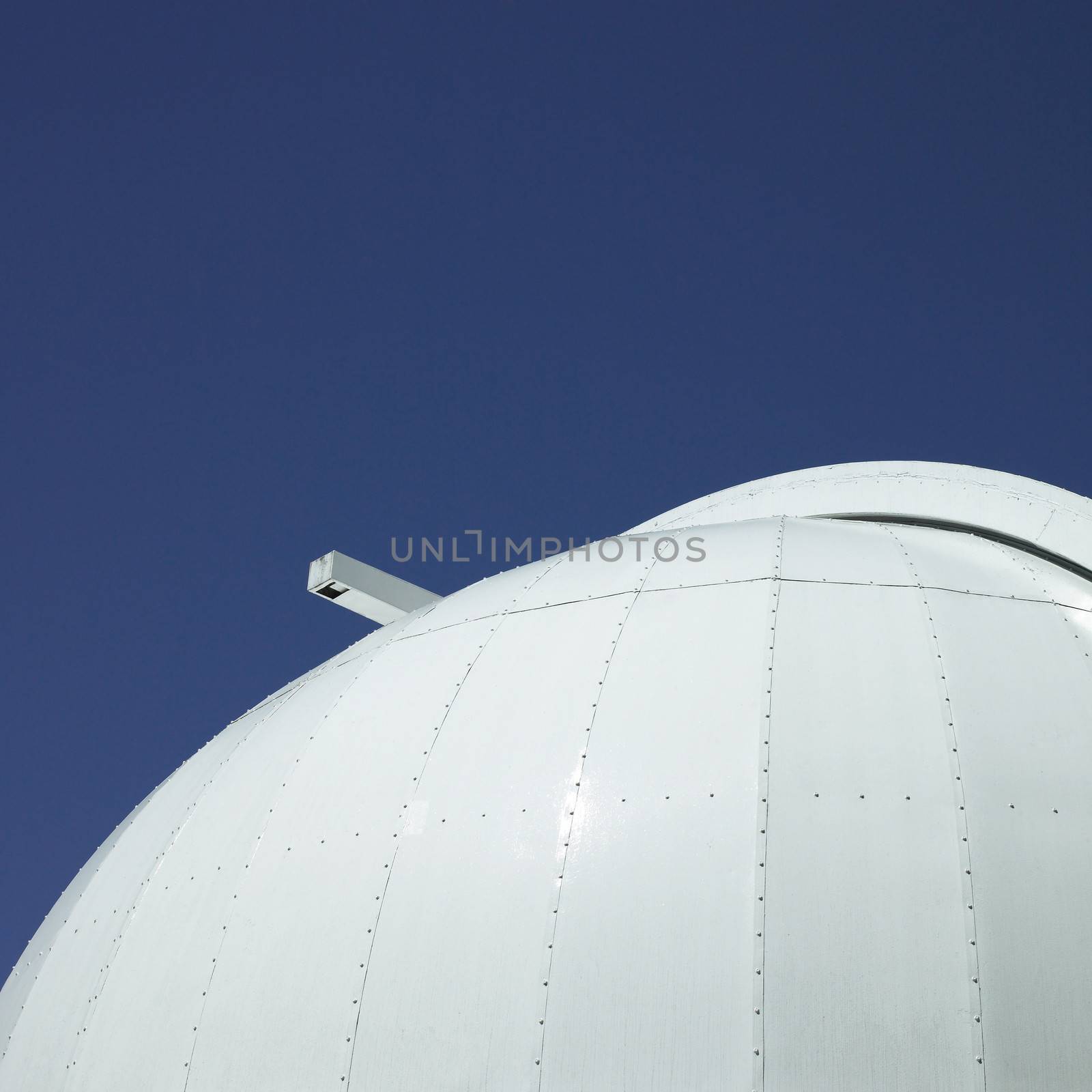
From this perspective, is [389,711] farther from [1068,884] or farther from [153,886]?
[1068,884]

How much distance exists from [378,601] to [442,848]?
282 inches

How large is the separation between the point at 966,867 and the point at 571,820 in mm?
2408

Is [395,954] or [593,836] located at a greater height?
[593,836]

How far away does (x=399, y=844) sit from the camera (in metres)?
7.91

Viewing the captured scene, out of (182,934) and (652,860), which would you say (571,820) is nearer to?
(652,860)

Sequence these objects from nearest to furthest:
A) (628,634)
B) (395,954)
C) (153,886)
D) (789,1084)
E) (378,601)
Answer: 1. (789,1084)
2. (395,954)
3. (628,634)
4. (153,886)
5. (378,601)

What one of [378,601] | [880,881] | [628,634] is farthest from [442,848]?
[378,601]

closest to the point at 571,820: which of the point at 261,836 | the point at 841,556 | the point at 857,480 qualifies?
Answer: the point at 261,836

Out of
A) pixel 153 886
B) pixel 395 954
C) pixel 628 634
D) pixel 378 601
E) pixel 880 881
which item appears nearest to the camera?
pixel 880 881

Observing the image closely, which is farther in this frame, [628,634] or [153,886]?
[153,886]

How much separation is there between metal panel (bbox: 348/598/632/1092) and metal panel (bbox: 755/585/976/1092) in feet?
4.57

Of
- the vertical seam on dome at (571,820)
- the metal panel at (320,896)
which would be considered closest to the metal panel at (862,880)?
the vertical seam on dome at (571,820)

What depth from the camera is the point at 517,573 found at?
10.9m

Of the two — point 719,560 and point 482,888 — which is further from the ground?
point 719,560
